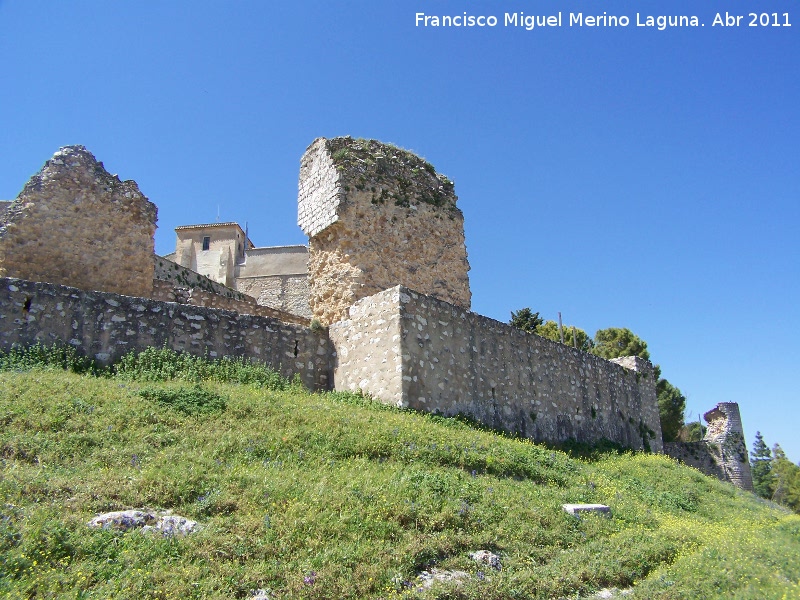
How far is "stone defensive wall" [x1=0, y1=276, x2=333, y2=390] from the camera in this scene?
10023 mm

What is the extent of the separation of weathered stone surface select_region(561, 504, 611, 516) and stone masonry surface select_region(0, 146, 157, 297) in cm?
1086

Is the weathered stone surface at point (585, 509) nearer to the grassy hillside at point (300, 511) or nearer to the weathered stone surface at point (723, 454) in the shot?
the grassy hillside at point (300, 511)

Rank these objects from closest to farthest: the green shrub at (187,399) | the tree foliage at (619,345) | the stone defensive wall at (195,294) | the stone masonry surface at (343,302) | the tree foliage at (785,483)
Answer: the green shrub at (187,399) → the stone masonry surface at (343,302) → the stone defensive wall at (195,294) → the tree foliage at (619,345) → the tree foliage at (785,483)

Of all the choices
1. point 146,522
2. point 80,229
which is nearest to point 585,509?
point 146,522

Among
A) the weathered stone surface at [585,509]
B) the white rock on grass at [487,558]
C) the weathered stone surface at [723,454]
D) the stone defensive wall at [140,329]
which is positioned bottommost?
the white rock on grass at [487,558]

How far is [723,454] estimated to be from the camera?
2603 cm

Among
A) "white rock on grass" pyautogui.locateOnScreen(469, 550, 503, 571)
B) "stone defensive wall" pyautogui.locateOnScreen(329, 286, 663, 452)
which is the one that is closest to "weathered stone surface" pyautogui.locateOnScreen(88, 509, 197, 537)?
"white rock on grass" pyautogui.locateOnScreen(469, 550, 503, 571)

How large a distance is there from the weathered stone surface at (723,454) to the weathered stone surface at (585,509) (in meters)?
18.9

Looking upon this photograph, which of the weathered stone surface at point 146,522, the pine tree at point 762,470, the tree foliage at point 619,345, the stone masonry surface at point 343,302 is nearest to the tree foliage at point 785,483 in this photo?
the pine tree at point 762,470

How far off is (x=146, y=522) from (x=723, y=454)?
26.3 metres

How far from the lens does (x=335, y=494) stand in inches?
261

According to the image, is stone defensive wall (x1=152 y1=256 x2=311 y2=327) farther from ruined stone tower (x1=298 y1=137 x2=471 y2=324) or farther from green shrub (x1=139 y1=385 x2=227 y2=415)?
green shrub (x1=139 y1=385 x2=227 y2=415)

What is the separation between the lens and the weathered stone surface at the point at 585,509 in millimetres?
7957

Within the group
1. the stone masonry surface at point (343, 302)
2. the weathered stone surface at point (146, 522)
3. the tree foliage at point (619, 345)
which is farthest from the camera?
the tree foliage at point (619, 345)
